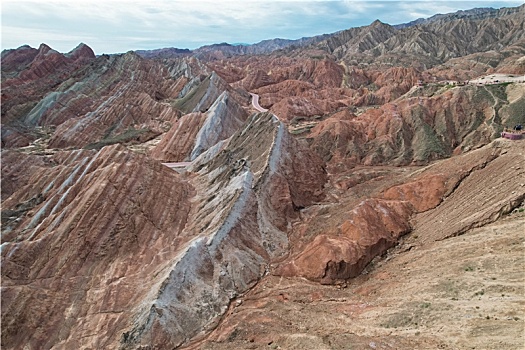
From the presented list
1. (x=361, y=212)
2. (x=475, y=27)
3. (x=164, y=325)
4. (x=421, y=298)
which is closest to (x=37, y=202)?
(x=164, y=325)

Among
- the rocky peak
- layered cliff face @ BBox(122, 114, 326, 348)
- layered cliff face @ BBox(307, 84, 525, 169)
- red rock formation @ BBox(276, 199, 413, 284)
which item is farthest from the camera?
the rocky peak

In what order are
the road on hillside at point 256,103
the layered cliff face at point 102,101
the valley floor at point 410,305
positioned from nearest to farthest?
the valley floor at point 410,305, the layered cliff face at point 102,101, the road on hillside at point 256,103

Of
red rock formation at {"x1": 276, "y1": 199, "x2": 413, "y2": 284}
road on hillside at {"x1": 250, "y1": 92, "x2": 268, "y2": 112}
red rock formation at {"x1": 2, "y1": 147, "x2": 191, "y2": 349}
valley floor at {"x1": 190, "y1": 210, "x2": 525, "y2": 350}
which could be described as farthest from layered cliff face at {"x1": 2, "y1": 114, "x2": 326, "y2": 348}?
road on hillside at {"x1": 250, "y1": 92, "x2": 268, "y2": 112}

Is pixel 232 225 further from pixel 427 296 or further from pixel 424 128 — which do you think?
pixel 424 128

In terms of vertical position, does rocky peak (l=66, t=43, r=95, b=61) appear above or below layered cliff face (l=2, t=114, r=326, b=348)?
above

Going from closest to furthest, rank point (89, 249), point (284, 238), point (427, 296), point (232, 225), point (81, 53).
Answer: point (427, 296) < point (89, 249) < point (232, 225) < point (284, 238) < point (81, 53)

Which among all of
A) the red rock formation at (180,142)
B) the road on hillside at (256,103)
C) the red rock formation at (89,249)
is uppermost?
the road on hillside at (256,103)

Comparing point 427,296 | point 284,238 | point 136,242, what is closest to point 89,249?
point 136,242

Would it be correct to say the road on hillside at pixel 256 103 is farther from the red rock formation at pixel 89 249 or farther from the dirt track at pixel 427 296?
the dirt track at pixel 427 296

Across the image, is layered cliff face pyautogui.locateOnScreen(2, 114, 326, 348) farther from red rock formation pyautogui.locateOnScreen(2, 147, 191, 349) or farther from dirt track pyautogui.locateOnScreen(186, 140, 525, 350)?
dirt track pyautogui.locateOnScreen(186, 140, 525, 350)

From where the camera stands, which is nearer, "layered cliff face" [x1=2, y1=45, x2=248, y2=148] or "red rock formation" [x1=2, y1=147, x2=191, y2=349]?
"red rock formation" [x1=2, y1=147, x2=191, y2=349]

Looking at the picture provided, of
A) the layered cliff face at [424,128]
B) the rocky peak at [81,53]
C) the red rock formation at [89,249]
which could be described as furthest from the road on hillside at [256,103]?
the rocky peak at [81,53]

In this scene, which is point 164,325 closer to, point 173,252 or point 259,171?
point 173,252
